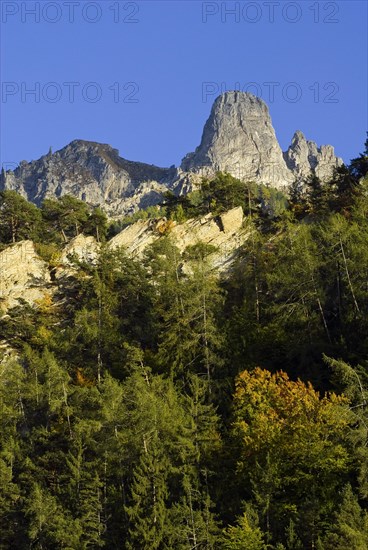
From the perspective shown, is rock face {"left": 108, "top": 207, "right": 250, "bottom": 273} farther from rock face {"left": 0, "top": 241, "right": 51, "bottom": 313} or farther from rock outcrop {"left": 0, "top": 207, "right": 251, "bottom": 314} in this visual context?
rock face {"left": 0, "top": 241, "right": 51, "bottom": 313}

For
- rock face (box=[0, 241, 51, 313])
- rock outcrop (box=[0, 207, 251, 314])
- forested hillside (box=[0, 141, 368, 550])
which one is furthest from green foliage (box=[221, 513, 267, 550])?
rock face (box=[0, 241, 51, 313])

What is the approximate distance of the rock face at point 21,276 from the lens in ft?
204

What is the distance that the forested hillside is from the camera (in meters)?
32.2

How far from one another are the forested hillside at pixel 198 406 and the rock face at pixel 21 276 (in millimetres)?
3923

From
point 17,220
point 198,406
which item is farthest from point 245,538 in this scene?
point 17,220

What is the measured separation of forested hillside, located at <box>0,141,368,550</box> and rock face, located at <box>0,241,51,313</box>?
3923 millimetres

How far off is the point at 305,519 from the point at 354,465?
155 inches

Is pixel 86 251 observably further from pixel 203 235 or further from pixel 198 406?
pixel 198 406

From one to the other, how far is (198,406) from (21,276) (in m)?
33.2

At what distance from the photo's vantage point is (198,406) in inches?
1469

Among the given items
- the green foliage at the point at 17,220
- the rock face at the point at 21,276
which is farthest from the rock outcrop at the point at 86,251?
the green foliage at the point at 17,220

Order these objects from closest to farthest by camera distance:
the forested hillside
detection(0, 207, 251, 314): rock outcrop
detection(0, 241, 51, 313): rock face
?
the forested hillside
detection(0, 241, 51, 313): rock face
detection(0, 207, 251, 314): rock outcrop

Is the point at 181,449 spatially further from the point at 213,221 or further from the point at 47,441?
the point at 213,221

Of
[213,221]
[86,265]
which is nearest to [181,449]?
[86,265]
